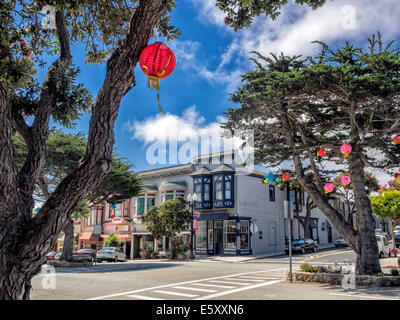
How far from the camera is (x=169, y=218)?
32.2 meters

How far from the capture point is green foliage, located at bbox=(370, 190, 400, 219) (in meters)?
26.0

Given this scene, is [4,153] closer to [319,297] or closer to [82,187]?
[82,187]

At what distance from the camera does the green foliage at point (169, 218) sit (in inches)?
1270

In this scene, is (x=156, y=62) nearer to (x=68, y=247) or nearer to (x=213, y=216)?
(x=68, y=247)

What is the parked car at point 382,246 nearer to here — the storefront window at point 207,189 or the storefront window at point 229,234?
the storefront window at point 229,234

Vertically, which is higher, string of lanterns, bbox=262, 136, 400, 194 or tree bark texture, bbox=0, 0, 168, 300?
string of lanterns, bbox=262, 136, 400, 194

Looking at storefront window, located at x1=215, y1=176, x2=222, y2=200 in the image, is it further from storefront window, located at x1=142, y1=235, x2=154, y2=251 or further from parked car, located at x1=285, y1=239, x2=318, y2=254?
storefront window, located at x1=142, y1=235, x2=154, y2=251

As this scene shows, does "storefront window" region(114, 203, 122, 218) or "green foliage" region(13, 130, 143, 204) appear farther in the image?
"storefront window" region(114, 203, 122, 218)

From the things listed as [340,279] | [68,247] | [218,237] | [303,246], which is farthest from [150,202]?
[340,279]

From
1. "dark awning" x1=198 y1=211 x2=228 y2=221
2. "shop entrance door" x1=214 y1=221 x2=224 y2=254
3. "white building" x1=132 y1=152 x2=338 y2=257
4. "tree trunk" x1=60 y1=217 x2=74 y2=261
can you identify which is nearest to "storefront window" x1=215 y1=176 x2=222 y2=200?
"white building" x1=132 y1=152 x2=338 y2=257

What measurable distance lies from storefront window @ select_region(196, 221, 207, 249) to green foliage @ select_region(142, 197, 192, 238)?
13.4 feet

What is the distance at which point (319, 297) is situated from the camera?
32.8ft

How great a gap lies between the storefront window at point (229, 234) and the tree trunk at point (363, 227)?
73.8ft
